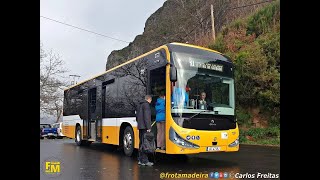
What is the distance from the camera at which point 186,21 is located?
4069 cm

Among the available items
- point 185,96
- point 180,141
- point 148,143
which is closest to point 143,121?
point 148,143

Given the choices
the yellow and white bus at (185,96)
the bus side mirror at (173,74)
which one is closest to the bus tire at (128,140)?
the yellow and white bus at (185,96)

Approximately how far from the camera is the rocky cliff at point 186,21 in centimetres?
3353

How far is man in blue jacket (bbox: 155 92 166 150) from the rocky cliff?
19720 millimetres

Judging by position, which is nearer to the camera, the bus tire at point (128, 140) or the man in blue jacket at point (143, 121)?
the man in blue jacket at point (143, 121)

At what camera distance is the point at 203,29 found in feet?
118

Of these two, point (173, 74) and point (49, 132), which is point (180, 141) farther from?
point (49, 132)

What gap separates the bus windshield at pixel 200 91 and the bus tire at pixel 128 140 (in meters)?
2.87

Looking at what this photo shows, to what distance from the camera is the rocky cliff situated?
33531 mm

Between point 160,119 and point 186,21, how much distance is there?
32355mm

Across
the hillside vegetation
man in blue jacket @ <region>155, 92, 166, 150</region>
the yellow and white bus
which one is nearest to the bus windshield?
the yellow and white bus

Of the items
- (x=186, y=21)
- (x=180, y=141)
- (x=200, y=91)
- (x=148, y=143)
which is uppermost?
(x=186, y=21)

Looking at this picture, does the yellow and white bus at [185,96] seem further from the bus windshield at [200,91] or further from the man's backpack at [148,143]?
the man's backpack at [148,143]
